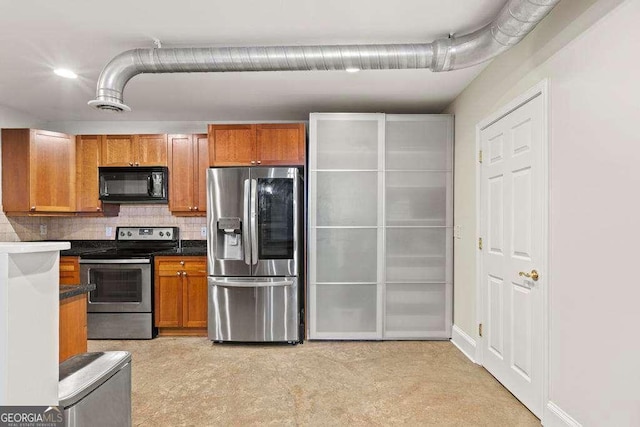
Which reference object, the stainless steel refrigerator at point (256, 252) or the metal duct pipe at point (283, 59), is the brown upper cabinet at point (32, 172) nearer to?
the stainless steel refrigerator at point (256, 252)

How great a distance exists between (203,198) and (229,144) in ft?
2.55

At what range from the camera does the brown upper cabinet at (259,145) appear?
3.67m

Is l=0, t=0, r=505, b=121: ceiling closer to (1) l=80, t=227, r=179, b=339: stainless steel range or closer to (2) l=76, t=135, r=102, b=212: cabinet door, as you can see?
(2) l=76, t=135, r=102, b=212: cabinet door

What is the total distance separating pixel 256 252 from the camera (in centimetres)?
347

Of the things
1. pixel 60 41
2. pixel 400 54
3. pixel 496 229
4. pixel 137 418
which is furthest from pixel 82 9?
pixel 496 229

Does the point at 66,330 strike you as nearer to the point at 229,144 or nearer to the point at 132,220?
the point at 229,144

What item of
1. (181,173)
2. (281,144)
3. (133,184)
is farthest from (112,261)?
(281,144)

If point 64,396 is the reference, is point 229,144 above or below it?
above

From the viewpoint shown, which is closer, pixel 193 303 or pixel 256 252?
pixel 256 252

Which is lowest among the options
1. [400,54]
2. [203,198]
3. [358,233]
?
[358,233]

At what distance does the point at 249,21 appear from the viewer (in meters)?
2.19

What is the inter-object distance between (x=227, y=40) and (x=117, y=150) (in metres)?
2.44

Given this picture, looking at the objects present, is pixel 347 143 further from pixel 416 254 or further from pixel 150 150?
pixel 150 150

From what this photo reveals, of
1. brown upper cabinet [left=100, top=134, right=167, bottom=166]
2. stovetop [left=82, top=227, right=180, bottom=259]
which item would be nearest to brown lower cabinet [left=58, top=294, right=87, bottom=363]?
stovetop [left=82, top=227, right=180, bottom=259]
